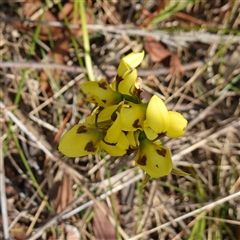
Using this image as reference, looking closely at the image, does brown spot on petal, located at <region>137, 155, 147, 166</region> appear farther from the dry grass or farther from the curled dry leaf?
the curled dry leaf

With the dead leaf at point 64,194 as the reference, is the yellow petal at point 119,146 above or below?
above

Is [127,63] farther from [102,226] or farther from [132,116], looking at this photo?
[102,226]

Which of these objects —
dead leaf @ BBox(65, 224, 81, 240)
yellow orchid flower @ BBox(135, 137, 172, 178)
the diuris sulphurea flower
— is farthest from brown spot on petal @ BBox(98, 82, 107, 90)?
dead leaf @ BBox(65, 224, 81, 240)

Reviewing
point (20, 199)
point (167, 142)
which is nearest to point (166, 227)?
point (167, 142)

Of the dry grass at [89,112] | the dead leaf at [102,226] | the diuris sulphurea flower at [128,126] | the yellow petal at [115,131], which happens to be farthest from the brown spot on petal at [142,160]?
the dead leaf at [102,226]

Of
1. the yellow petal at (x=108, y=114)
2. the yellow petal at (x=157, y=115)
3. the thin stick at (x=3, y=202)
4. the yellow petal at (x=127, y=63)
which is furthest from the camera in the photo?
the thin stick at (x=3, y=202)

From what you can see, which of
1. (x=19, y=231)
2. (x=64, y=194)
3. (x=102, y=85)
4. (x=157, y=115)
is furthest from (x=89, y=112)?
(x=157, y=115)

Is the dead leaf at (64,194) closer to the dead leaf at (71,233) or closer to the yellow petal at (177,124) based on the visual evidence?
the dead leaf at (71,233)

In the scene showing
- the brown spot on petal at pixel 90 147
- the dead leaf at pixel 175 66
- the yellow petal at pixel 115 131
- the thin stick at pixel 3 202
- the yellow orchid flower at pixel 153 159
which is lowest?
the thin stick at pixel 3 202
